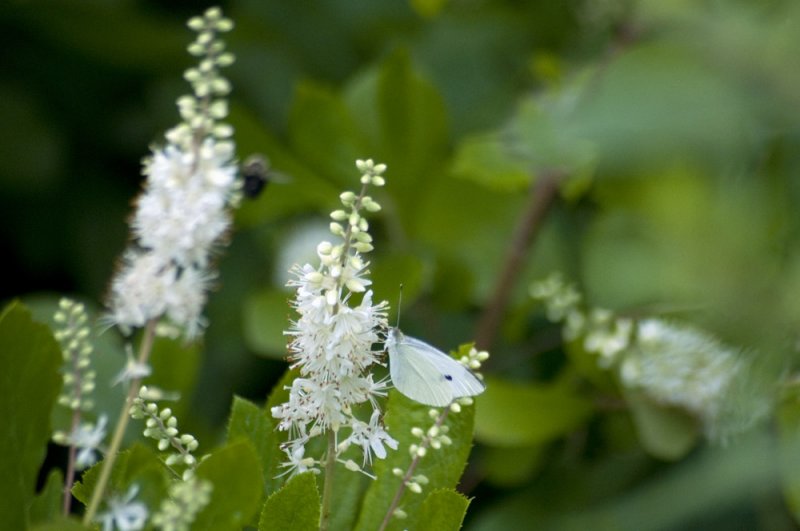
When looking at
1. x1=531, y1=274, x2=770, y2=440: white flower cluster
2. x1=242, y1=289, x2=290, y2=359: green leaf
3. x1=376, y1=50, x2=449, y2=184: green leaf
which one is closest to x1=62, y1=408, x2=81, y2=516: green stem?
x1=242, y1=289, x2=290, y2=359: green leaf

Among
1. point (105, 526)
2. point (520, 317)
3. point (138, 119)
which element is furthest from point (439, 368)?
point (138, 119)

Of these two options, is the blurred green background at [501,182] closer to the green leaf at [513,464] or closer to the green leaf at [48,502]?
the green leaf at [513,464]

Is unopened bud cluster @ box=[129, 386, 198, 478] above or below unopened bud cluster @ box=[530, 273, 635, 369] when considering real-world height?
below

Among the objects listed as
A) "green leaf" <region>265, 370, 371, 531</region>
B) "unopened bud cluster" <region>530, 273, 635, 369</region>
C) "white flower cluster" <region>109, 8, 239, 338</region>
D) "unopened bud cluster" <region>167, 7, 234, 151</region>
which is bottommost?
"green leaf" <region>265, 370, 371, 531</region>

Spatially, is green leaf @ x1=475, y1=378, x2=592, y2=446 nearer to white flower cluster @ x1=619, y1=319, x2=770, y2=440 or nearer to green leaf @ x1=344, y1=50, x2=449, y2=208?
white flower cluster @ x1=619, y1=319, x2=770, y2=440

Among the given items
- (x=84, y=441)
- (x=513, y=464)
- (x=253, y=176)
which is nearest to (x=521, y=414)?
(x=513, y=464)

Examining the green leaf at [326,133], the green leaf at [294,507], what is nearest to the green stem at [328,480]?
the green leaf at [294,507]

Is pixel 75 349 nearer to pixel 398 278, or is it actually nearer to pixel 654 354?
pixel 398 278
